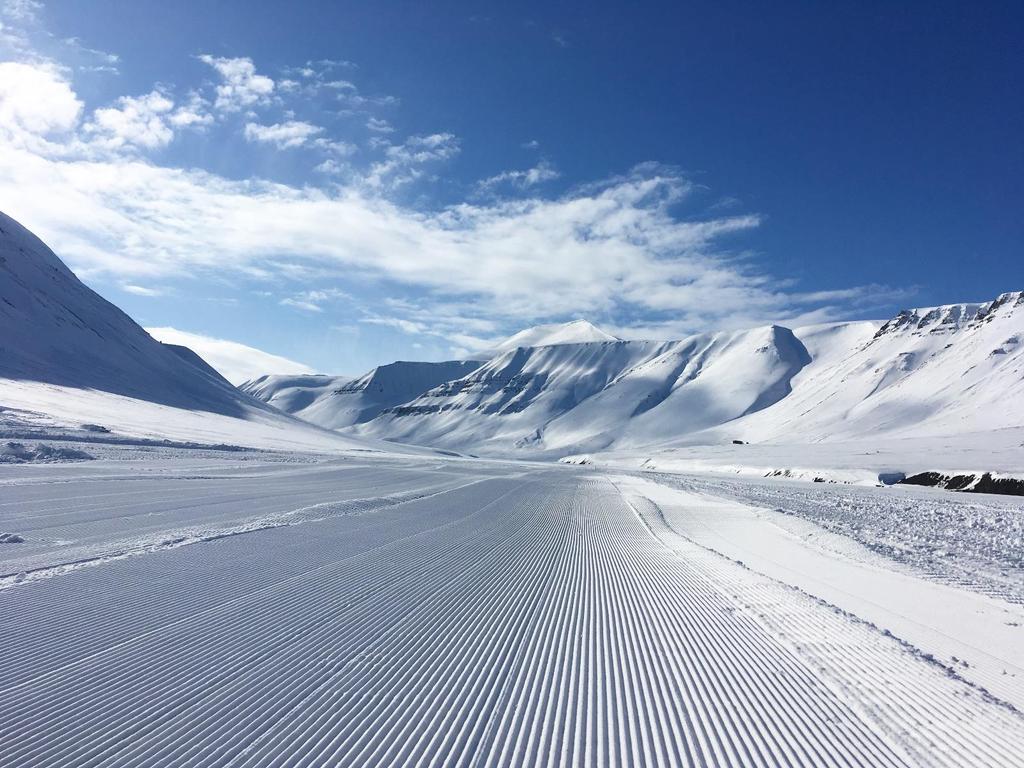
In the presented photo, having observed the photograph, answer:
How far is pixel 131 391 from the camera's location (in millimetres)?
97188

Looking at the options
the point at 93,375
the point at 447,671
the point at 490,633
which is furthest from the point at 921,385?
the point at 93,375

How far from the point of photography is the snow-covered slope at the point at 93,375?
2672 inches

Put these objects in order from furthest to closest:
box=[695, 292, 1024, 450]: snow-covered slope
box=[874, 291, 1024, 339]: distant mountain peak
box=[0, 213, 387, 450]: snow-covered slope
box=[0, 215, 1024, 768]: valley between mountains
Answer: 1. box=[874, 291, 1024, 339]: distant mountain peak
2. box=[695, 292, 1024, 450]: snow-covered slope
3. box=[0, 213, 387, 450]: snow-covered slope
4. box=[0, 215, 1024, 768]: valley between mountains

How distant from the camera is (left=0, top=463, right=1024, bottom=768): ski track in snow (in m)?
4.39

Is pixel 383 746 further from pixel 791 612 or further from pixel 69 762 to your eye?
pixel 791 612

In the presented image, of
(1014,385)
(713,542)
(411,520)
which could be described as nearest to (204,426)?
(411,520)

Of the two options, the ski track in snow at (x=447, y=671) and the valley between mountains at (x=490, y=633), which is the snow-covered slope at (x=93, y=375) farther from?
the ski track in snow at (x=447, y=671)

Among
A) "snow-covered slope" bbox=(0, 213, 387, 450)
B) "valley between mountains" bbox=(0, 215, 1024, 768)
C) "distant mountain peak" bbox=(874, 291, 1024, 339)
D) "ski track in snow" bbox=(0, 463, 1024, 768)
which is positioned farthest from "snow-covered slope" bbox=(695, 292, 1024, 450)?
"snow-covered slope" bbox=(0, 213, 387, 450)

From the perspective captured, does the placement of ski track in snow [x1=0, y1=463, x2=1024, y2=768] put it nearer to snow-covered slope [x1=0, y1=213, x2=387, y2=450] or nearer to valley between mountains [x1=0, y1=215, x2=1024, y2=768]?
valley between mountains [x1=0, y1=215, x2=1024, y2=768]

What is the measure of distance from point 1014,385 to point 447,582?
113m

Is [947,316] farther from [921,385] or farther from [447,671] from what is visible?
[447,671]

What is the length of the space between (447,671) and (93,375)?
10943cm

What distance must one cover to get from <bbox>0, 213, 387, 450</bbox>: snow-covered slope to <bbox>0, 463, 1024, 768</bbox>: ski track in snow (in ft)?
167

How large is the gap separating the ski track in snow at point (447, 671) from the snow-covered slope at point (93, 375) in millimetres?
50772
